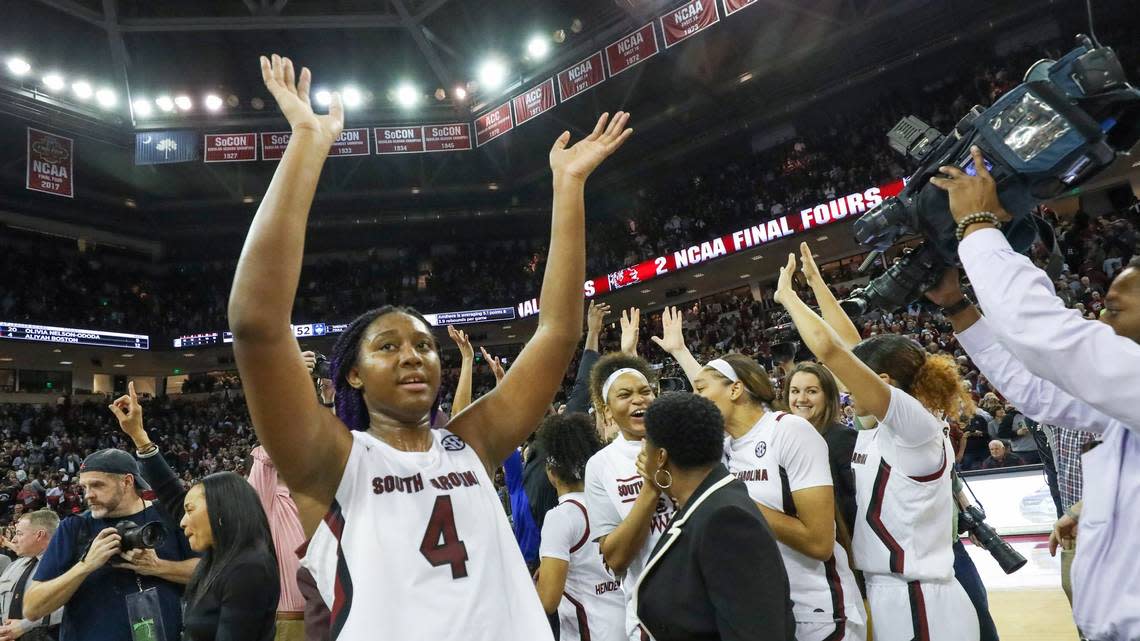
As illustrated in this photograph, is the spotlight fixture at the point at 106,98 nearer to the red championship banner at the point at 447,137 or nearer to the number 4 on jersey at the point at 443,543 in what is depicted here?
the red championship banner at the point at 447,137

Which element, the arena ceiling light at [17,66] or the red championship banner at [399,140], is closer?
the arena ceiling light at [17,66]

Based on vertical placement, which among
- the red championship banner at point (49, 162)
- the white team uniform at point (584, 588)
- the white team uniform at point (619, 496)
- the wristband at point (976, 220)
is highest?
the red championship banner at point (49, 162)

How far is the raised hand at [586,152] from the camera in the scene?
1.98m

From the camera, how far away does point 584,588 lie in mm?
2971

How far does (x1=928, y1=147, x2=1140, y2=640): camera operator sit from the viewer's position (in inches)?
57.7

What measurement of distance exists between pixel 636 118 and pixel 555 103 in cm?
541

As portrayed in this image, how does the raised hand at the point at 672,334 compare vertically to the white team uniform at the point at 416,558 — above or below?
above

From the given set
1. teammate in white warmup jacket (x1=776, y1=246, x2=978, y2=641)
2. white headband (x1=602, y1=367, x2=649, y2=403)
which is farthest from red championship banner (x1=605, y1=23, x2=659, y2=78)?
teammate in white warmup jacket (x1=776, y1=246, x2=978, y2=641)

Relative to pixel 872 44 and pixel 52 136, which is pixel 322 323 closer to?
pixel 52 136

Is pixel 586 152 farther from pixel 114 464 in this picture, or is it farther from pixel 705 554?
pixel 114 464

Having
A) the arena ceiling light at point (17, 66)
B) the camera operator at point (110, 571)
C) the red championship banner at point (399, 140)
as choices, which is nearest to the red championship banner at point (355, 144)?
the red championship banner at point (399, 140)

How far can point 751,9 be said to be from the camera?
17.7 m

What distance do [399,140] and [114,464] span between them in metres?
17.6

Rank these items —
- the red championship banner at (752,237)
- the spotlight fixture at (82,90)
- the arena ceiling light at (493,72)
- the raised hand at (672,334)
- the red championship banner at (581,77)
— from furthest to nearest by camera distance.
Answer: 1. the arena ceiling light at (493,72)
2. the spotlight fixture at (82,90)
3. the red championship banner at (752,237)
4. the red championship banner at (581,77)
5. the raised hand at (672,334)
